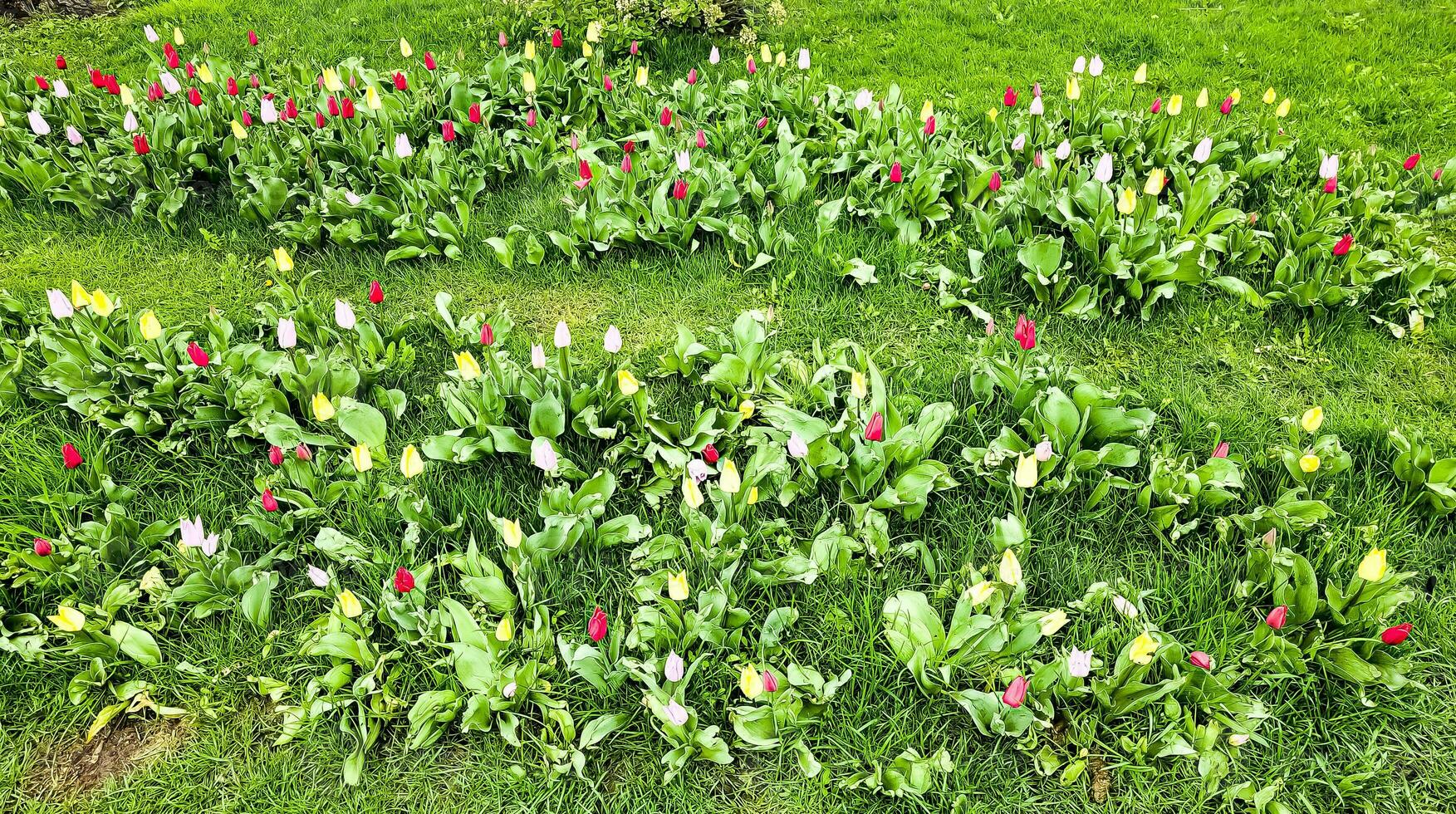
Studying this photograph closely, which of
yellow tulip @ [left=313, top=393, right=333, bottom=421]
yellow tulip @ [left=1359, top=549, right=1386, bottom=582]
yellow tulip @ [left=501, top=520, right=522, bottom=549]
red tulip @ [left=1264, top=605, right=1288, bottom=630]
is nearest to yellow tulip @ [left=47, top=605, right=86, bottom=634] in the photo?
yellow tulip @ [left=313, top=393, right=333, bottom=421]

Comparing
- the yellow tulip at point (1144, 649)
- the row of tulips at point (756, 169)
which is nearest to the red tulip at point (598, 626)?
the yellow tulip at point (1144, 649)

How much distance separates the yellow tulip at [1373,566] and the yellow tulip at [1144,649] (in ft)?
2.00

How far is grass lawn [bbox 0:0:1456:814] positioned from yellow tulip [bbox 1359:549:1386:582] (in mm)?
247

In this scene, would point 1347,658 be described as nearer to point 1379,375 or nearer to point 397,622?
point 1379,375

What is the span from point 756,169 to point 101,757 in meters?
3.62

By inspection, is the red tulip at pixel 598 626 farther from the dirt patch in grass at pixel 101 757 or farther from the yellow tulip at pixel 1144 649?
the yellow tulip at pixel 1144 649

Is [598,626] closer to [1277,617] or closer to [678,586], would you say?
[678,586]

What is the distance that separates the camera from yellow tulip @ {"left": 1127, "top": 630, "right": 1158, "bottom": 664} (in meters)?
2.29

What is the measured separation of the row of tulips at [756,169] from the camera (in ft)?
12.8

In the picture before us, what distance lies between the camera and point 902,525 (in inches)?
118

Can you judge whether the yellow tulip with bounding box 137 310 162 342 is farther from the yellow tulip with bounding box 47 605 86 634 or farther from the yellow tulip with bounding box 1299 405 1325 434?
the yellow tulip with bounding box 1299 405 1325 434

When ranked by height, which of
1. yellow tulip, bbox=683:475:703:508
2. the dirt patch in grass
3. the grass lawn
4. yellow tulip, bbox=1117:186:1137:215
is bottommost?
the dirt patch in grass

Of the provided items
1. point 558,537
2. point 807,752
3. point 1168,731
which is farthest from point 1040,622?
point 558,537

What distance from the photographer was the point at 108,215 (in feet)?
15.2
